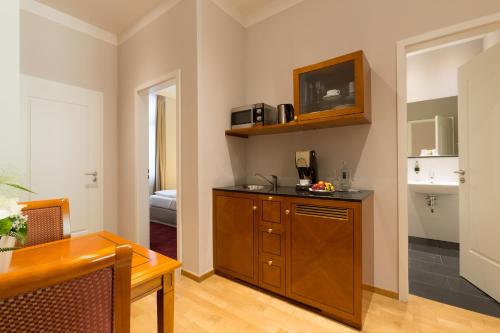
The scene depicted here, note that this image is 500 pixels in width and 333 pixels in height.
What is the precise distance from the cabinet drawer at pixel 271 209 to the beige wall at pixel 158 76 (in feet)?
2.23

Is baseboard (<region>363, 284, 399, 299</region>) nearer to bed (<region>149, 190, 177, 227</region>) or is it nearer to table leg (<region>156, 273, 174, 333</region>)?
table leg (<region>156, 273, 174, 333</region>)

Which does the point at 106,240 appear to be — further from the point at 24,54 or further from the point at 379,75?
the point at 24,54

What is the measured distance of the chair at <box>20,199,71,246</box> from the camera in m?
1.30

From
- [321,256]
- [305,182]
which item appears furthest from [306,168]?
[321,256]

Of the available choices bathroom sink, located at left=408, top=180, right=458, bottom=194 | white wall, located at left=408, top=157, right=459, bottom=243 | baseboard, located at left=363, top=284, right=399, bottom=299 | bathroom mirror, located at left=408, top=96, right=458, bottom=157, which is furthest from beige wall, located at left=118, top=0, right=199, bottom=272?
bathroom mirror, located at left=408, top=96, right=458, bottom=157

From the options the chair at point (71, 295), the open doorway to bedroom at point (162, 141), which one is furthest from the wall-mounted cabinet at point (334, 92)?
the open doorway to bedroom at point (162, 141)

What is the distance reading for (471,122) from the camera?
2.03 metres

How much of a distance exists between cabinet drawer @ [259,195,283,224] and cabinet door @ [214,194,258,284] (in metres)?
0.09

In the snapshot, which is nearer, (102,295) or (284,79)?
(102,295)

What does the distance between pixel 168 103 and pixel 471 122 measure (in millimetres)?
5523

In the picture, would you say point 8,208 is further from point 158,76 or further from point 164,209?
point 164,209

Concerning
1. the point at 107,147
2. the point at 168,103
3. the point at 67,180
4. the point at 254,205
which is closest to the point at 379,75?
the point at 254,205

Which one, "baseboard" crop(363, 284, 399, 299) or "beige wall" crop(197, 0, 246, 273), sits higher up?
"beige wall" crop(197, 0, 246, 273)

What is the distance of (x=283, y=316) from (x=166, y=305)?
42.0 inches
